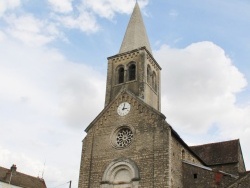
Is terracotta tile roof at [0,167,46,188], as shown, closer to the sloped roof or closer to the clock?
the clock

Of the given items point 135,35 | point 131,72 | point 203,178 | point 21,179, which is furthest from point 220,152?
point 21,179

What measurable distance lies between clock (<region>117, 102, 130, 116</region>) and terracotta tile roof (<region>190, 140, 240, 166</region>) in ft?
43.5

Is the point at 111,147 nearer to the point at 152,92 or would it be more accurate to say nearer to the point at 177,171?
the point at 177,171

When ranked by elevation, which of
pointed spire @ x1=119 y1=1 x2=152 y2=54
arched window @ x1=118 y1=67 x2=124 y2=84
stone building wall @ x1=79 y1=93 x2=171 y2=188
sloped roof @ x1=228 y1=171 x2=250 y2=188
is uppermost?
pointed spire @ x1=119 y1=1 x2=152 y2=54

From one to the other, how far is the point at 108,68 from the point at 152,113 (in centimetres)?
950

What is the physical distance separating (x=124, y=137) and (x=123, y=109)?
2.53m

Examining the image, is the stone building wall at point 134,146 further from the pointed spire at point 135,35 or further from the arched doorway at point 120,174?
the pointed spire at point 135,35

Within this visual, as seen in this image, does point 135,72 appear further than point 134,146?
Yes

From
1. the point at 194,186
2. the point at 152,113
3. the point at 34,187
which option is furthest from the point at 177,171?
the point at 34,187

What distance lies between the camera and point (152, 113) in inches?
1136

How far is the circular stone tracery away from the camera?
29.3 metres

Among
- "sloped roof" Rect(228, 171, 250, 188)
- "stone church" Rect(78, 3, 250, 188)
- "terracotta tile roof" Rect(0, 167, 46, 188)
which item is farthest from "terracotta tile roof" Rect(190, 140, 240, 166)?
"terracotta tile roof" Rect(0, 167, 46, 188)

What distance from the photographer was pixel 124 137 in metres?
29.9

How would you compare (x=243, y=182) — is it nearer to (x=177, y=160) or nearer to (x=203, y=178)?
(x=203, y=178)
